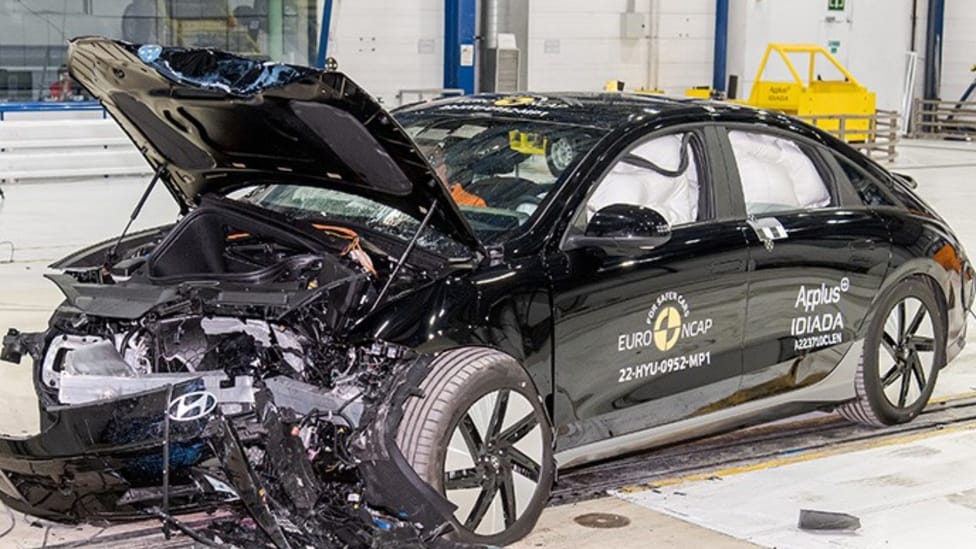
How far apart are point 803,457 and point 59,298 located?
5.57 m

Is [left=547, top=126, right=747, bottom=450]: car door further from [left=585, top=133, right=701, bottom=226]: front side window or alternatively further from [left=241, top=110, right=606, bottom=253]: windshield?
[left=241, top=110, right=606, bottom=253]: windshield

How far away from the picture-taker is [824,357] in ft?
20.4

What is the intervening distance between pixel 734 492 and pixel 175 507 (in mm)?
2321

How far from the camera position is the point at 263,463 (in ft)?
14.4

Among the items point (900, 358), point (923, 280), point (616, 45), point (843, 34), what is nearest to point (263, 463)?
point (900, 358)

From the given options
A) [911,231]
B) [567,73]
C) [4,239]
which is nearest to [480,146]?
[911,231]

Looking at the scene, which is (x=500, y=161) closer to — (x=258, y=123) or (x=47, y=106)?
(x=258, y=123)

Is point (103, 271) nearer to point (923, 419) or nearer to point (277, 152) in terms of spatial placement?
point (277, 152)

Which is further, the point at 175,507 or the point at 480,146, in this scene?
the point at 480,146

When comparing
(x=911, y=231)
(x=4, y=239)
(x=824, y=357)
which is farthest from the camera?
(x=4, y=239)

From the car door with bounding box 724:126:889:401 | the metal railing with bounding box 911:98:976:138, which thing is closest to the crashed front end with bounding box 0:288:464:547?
the car door with bounding box 724:126:889:401

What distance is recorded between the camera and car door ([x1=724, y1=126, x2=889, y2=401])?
5879 millimetres

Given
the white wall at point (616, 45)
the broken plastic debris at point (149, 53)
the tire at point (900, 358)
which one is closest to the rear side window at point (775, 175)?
the tire at point (900, 358)

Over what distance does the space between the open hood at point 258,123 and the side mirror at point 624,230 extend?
1.52ft
